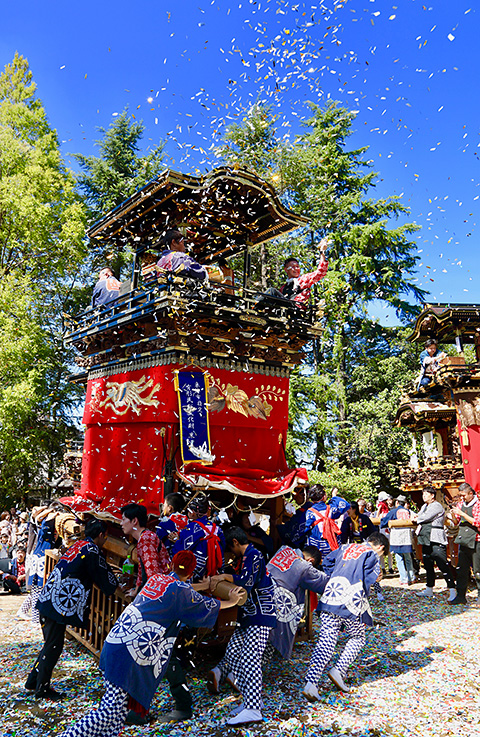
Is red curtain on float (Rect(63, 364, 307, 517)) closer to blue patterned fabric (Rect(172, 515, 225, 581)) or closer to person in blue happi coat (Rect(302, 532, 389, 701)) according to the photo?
blue patterned fabric (Rect(172, 515, 225, 581))

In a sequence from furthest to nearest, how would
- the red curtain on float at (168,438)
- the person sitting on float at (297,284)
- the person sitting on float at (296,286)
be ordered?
the person sitting on float at (297,284)
the person sitting on float at (296,286)
the red curtain on float at (168,438)

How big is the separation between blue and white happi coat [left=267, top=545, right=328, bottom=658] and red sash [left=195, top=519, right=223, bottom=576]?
71 centimetres

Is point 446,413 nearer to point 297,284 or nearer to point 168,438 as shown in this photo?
point 297,284

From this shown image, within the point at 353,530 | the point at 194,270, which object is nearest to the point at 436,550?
the point at 353,530

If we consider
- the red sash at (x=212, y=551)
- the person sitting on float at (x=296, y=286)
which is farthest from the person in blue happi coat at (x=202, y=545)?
the person sitting on float at (x=296, y=286)

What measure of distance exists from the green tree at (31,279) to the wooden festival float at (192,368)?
7.70 m

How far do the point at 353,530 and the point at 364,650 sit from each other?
2914mm

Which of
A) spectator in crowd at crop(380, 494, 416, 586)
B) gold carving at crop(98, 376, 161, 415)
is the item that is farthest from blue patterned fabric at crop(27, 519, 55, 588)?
spectator in crowd at crop(380, 494, 416, 586)

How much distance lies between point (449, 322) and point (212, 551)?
Result: 1782 centimetres

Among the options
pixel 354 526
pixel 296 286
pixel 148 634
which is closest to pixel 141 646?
pixel 148 634

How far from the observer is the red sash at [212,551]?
6488 mm

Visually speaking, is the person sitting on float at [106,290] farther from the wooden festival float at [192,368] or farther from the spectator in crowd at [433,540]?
the spectator in crowd at [433,540]

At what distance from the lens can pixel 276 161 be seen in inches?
1049

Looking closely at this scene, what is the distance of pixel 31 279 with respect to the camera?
20.5 metres
